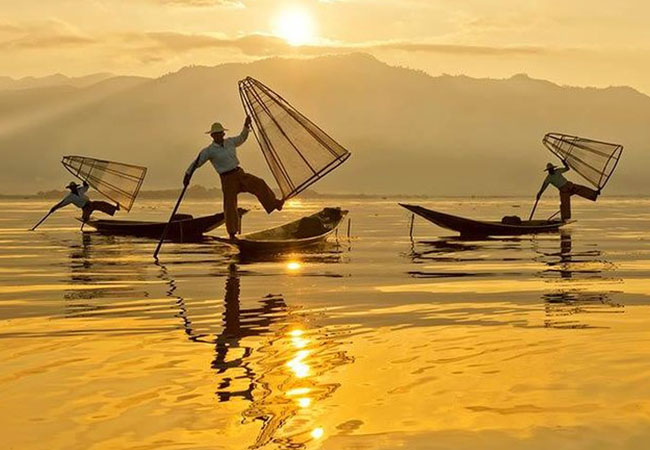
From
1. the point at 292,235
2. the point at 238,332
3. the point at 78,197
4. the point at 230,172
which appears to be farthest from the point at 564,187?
the point at 238,332

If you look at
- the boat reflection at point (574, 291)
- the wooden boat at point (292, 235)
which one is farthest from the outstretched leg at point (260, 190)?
the boat reflection at point (574, 291)

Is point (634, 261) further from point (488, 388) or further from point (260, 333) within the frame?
point (488, 388)

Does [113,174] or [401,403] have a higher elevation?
[113,174]

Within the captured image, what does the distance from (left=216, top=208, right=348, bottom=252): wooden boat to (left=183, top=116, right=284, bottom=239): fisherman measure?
1.98 feet

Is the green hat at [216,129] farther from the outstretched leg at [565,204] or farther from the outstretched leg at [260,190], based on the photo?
the outstretched leg at [565,204]

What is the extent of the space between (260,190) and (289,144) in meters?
1.63

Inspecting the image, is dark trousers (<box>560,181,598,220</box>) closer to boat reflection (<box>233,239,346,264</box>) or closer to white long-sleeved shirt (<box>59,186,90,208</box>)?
boat reflection (<box>233,239,346,264</box>)

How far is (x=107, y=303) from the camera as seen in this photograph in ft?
52.8

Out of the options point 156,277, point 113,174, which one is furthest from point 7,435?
point 113,174

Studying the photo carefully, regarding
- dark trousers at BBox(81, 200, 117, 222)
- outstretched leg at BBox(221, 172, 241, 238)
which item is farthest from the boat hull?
outstretched leg at BBox(221, 172, 241, 238)

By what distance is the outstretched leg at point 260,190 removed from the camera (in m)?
24.6

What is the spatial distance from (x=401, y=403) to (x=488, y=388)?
3.61 ft

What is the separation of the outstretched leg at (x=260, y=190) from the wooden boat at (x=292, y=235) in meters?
1.02

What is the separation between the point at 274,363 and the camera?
1019 cm
